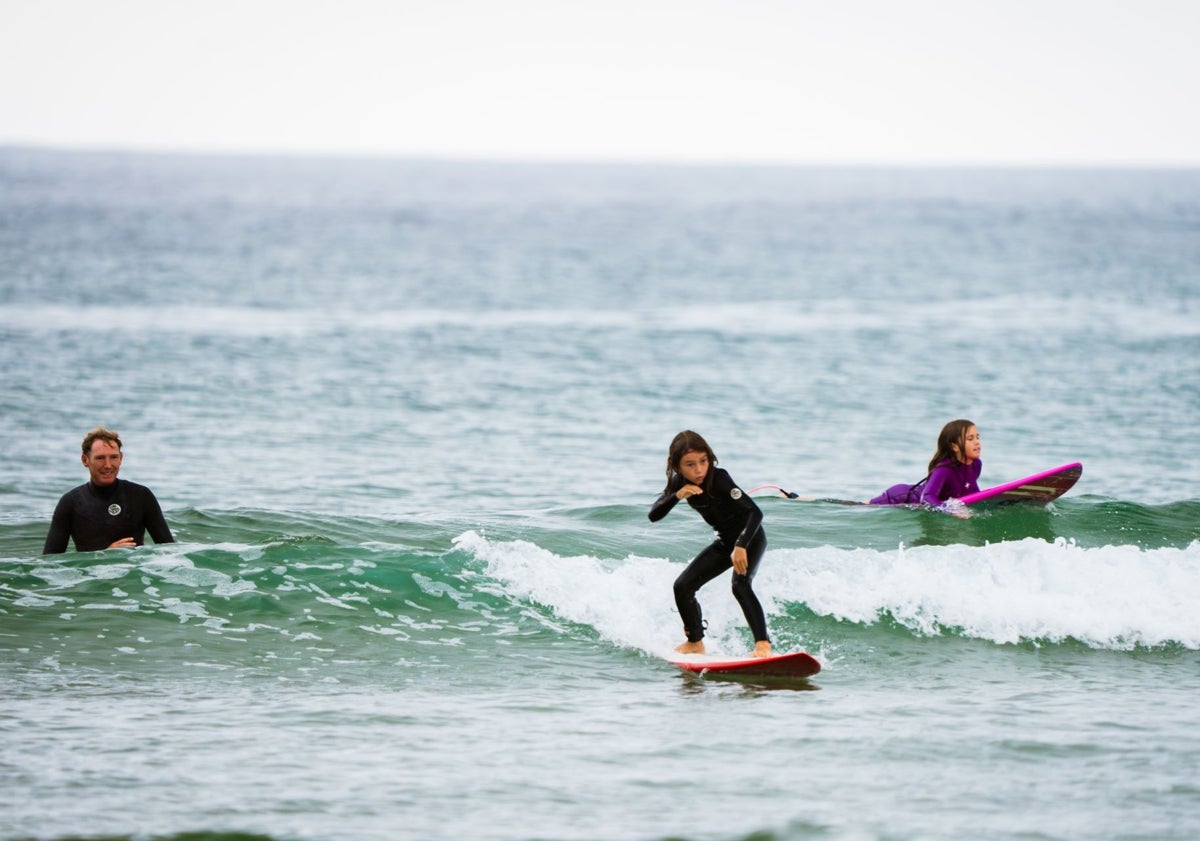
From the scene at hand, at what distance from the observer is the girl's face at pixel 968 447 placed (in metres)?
12.8

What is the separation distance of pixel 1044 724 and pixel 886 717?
94 cm

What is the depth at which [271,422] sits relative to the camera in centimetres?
2300

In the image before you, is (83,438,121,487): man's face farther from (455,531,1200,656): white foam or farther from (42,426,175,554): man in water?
(455,531,1200,656): white foam

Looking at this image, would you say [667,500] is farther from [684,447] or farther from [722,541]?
[722,541]

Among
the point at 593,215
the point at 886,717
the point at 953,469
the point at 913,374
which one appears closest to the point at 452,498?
the point at 953,469

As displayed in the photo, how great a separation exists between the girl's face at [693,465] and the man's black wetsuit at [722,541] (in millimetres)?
90

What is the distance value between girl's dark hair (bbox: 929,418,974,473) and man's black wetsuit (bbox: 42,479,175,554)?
23.4ft

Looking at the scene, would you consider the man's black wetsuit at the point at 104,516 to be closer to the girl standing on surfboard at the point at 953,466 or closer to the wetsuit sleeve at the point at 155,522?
the wetsuit sleeve at the point at 155,522

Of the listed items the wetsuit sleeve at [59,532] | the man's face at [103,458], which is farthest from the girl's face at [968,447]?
the wetsuit sleeve at [59,532]

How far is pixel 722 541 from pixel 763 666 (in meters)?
1.00

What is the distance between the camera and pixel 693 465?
9203mm

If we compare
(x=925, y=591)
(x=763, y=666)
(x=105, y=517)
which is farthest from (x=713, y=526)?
(x=105, y=517)

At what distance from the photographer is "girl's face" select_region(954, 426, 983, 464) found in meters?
12.8

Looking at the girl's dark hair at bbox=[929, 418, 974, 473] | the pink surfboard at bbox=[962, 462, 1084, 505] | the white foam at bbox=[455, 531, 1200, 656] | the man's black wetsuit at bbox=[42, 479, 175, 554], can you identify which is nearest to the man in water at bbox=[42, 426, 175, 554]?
the man's black wetsuit at bbox=[42, 479, 175, 554]
